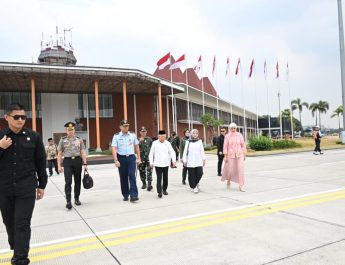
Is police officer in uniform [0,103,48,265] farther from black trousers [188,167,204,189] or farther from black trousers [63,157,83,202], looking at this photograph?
black trousers [188,167,204,189]

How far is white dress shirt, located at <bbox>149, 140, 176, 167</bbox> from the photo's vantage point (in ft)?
27.7

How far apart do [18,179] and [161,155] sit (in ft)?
15.9

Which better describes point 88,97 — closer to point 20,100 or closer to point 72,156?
point 20,100

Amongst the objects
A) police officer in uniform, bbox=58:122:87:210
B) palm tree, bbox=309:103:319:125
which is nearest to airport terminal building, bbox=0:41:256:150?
police officer in uniform, bbox=58:122:87:210

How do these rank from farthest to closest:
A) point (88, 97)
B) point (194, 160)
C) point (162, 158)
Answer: point (88, 97) → point (194, 160) → point (162, 158)

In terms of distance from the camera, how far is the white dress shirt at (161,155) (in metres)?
8.43

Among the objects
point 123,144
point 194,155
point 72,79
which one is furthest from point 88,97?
point 123,144

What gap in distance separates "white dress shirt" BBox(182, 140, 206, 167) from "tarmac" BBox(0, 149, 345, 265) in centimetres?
86

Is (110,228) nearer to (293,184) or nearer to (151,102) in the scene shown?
(293,184)

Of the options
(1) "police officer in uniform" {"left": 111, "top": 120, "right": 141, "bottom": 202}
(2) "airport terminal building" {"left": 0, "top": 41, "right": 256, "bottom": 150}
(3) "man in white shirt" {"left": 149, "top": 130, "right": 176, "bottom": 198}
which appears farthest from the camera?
(2) "airport terminal building" {"left": 0, "top": 41, "right": 256, "bottom": 150}

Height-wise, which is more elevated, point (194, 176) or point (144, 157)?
point (144, 157)

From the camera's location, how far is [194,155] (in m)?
8.98

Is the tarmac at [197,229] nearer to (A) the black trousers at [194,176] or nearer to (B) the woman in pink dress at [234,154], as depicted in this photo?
(A) the black trousers at [194,176]

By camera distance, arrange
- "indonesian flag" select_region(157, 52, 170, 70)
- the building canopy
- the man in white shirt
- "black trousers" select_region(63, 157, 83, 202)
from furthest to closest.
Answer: "indonesian flag" select_region(157, 52, 170, 70)
the building canopy
the man in white shirt
"black trousers" select_region(63, 157, 83, 202)
